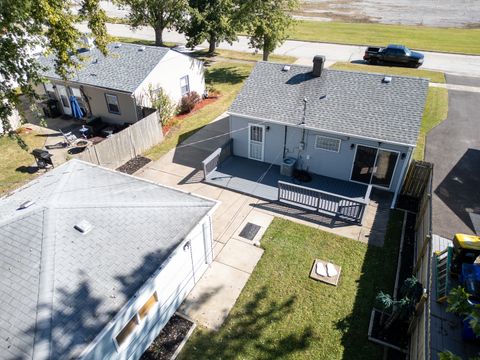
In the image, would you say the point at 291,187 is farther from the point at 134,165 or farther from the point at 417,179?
the point at 134,165

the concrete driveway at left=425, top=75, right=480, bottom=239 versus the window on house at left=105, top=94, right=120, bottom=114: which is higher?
the window on house at left=105, top=94, right=120, bottom=114

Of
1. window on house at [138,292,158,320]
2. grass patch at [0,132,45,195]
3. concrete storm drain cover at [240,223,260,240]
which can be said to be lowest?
concrete storm drain cover at [240,223,260,240]

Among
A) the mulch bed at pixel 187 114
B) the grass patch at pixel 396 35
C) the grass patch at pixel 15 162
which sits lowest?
the grass patch at pixel 15 162

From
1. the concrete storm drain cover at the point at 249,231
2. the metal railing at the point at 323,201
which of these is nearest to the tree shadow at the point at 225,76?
the metal railing at the point at 323,201

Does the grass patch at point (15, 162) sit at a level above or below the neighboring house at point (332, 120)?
below

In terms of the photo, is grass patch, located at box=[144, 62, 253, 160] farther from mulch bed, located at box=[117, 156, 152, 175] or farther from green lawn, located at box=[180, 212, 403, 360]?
green lawn, located at box=[180, 212, 403, 360]

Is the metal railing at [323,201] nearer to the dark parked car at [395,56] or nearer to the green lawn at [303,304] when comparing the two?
the green lawn at [303,304]

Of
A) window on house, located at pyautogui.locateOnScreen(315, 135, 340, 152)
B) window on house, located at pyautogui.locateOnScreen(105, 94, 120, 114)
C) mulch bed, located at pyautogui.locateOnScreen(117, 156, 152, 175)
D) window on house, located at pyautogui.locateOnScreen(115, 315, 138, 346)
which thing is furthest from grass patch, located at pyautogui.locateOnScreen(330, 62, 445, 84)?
window on house, located at pyautogui.locateOnScreen(115, 315, 138, 346)
